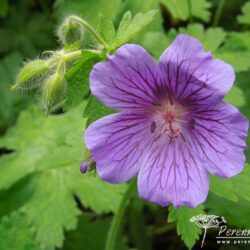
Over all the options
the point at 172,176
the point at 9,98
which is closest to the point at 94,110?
the point at 172,176

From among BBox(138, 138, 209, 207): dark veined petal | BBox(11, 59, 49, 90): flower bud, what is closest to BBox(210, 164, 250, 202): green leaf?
BBox(138, 138, 209, 207): dark veined petal

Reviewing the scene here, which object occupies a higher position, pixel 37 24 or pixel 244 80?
pixel 37 24

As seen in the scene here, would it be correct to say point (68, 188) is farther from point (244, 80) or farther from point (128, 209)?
point (244, 80)

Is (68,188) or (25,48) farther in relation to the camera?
(25,48)

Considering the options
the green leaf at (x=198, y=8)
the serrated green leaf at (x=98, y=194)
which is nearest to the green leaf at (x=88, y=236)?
the serrated green leaf at (x=98, y=194)

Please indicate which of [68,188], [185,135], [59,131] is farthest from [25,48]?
[185,135]

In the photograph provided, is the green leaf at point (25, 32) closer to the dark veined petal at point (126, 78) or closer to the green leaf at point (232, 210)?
the green leaf at point (232, 210)

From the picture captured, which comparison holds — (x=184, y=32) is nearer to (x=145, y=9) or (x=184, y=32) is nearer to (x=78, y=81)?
(x=145, y=9)

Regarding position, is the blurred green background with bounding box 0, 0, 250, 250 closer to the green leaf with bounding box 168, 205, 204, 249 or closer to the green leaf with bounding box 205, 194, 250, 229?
the green leaf with bounding box 205, 194, 250, 229
